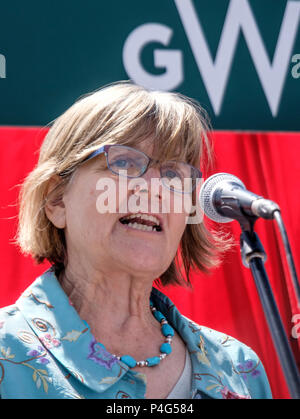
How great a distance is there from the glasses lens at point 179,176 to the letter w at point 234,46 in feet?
2.78

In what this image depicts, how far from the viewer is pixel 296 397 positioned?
927 millimetres

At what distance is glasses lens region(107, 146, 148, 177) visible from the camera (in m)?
1.38

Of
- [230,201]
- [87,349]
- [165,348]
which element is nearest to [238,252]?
[165,348]

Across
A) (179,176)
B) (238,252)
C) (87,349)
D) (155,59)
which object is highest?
(155,59)

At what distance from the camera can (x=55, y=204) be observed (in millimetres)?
1508

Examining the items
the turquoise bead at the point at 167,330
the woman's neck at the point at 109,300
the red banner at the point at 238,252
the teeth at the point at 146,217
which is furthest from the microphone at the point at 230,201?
the red banner at the point at 238,252

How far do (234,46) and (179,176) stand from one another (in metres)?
1.02

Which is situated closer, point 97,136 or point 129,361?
point 129,361

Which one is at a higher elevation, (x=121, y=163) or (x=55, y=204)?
(x=121, y=163)

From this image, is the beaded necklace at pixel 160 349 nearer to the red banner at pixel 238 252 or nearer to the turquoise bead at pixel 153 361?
the turquoise bead at pixel 153 361

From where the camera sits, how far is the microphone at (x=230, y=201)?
99 cm

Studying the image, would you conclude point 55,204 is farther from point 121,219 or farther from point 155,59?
point 155,59
